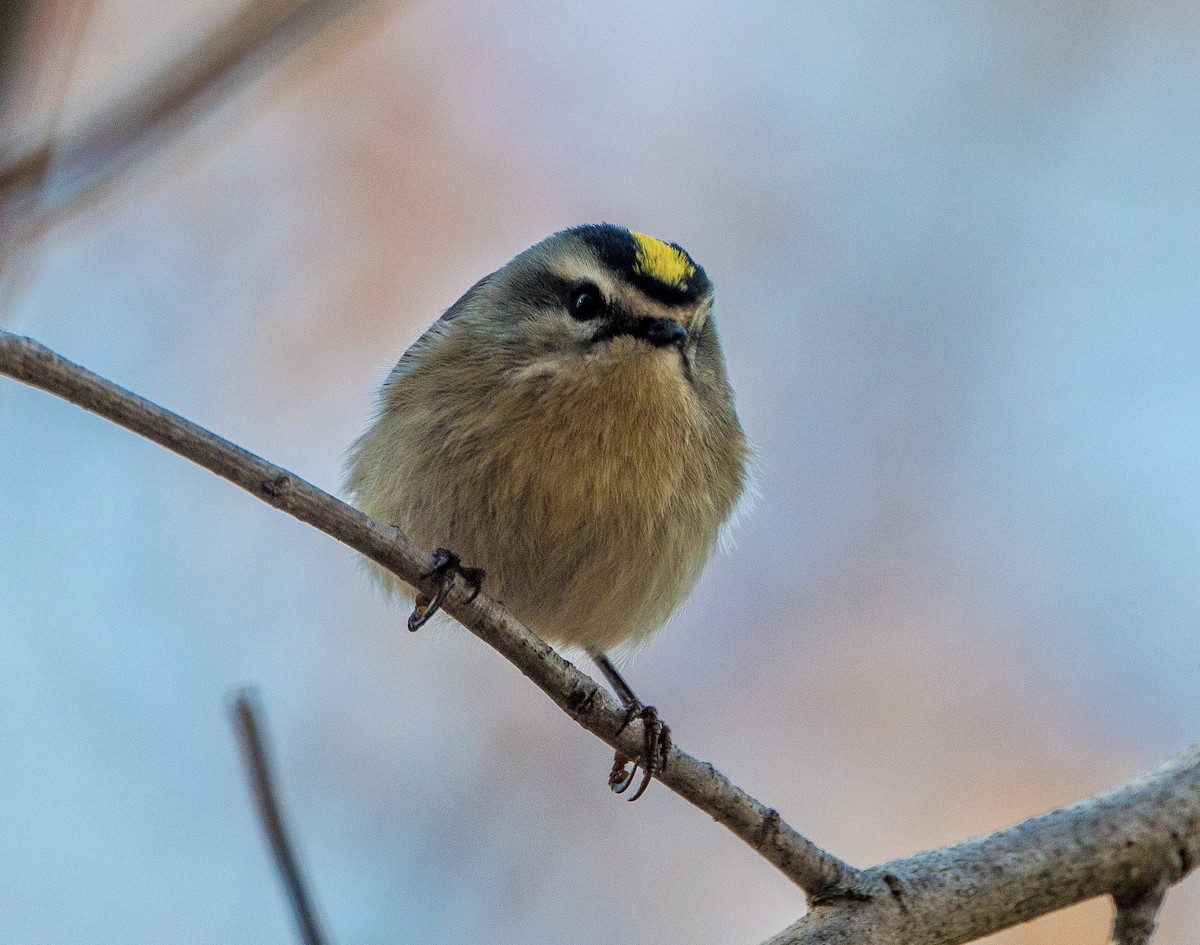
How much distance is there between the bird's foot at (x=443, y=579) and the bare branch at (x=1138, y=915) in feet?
3.44

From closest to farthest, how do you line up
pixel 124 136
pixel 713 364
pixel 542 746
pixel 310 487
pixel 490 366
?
pixel 124 136 < pixel 310 487 < pixel 490 366 < pixel 713 364 < pixel 542 746

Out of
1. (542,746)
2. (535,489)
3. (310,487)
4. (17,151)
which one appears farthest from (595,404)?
(542,746)

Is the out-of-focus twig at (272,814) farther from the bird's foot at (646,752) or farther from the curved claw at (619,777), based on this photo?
the curved claw at (619,777)

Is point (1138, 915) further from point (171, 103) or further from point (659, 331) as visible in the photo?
point (171, 103)

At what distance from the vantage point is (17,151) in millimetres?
1283

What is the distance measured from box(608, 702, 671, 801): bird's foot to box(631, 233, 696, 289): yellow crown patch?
882mm

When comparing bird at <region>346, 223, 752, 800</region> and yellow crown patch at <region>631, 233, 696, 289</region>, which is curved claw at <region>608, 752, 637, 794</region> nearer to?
bird at <region>346, 223, 752, 800</region>

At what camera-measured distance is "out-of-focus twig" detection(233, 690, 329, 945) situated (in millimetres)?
1383

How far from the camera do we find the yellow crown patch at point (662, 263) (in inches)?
104

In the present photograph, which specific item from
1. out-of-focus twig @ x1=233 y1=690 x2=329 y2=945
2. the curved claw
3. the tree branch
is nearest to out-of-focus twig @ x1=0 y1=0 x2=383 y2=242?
the tree branch

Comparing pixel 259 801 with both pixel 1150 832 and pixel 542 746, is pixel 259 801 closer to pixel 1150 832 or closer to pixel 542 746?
pixel 1150 832

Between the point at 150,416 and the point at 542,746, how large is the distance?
2766 millimetres

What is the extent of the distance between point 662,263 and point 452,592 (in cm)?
99

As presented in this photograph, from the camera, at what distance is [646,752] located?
2.17m
